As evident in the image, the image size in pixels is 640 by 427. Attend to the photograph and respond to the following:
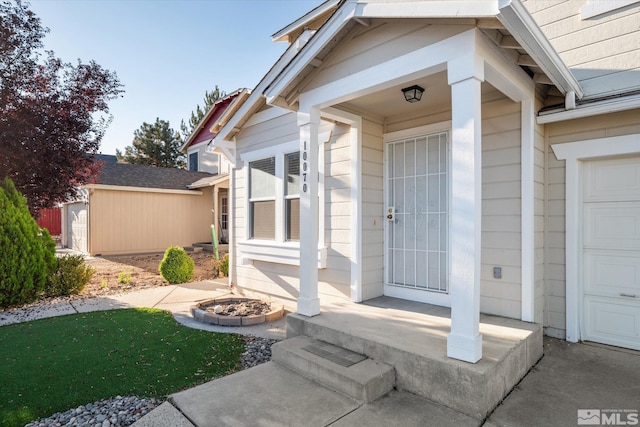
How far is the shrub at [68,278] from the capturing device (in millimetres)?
6500

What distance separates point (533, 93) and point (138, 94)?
11.2 meters

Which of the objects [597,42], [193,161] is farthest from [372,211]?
[193,161]

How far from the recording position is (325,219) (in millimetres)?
4879

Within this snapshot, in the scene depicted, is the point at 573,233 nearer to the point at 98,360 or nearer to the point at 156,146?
the point at 98,360

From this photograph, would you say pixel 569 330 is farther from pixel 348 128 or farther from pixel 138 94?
pixel 138 94

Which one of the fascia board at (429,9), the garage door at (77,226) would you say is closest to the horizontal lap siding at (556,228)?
the fascia board at (429,9)

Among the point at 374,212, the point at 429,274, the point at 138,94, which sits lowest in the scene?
the point at 429,274

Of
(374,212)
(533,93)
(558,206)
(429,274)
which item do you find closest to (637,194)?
(558,206)

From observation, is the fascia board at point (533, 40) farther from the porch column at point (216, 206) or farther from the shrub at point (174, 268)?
the porch column at point (216, 206)

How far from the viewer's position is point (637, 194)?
11.3 ft

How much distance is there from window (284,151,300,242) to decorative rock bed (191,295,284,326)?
1157mm

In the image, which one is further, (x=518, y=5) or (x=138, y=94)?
(x=138, y=94)

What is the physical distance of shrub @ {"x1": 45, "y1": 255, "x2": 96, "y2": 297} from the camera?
6500mm

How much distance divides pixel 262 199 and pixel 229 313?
6.38 ft
